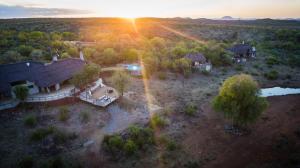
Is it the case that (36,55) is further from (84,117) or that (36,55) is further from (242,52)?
(242,52)

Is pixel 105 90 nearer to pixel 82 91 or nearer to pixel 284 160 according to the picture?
pixel 82 91

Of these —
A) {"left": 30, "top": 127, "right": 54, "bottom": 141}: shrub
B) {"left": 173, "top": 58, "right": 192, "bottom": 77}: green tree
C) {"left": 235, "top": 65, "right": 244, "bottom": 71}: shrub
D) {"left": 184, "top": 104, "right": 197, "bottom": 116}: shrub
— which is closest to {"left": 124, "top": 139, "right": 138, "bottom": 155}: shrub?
{"left": 30, "top": 127, "right": 54, "bottom": 141}: shrub

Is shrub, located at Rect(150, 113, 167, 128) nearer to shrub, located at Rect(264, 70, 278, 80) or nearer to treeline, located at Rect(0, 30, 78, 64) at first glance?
A: treeline, located at Rect(0, 30, 78, 64)

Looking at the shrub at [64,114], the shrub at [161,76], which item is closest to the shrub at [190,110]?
the shrub at [161,76]

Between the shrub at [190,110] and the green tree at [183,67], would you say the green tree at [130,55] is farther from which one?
Answer: the shrub at [190,110]

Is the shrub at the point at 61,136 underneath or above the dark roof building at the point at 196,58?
underneath

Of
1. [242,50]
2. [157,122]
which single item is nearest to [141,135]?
[157,122]

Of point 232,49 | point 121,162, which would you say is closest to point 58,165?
point 121,162
